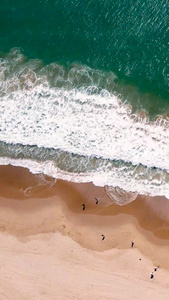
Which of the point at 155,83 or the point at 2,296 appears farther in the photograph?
the point at 155,83

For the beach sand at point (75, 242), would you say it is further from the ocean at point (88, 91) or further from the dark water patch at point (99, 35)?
the dark water patch at point (99, 35)

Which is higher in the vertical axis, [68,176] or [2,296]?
[68,176]

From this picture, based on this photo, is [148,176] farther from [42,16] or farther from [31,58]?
[42,16]

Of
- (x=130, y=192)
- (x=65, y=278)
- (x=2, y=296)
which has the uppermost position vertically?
(x=130, y=192)

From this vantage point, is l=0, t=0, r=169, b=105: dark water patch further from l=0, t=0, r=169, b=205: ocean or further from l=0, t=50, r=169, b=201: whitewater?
l=0, t=50, r=169, b=201: whitewater

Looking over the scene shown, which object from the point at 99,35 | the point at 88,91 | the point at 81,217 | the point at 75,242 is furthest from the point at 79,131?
the point at 75,242

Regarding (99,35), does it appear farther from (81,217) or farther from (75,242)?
(75,242)

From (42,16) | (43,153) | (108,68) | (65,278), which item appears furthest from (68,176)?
(42,16)
